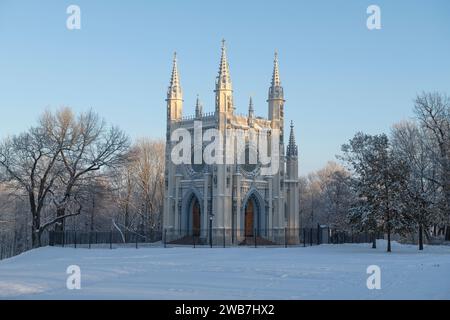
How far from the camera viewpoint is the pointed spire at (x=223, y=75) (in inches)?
1959

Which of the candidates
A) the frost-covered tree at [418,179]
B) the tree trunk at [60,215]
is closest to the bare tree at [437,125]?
the frost-covered tree at [418,179]

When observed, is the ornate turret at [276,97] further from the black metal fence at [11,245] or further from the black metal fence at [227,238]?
the black metal fence at [11,245]

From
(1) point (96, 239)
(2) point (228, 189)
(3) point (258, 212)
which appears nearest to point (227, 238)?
(2) point (228, 189)

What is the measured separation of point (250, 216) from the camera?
52.2m

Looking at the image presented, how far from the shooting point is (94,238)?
4906 cm

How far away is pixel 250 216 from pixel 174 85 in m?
14.2

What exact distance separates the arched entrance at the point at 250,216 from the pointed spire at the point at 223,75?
419 inches

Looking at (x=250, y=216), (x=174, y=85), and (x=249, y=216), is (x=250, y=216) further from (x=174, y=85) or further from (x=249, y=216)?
(x=174, y=85)

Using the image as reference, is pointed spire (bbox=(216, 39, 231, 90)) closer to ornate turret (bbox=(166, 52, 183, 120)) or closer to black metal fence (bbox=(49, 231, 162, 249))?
ornate turret (bbox=(166, 52, 183, 120))

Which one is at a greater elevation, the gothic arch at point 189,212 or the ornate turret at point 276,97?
the ornate turret at point 276,97

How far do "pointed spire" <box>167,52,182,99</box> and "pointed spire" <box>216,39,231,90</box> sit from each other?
5331 millimetres

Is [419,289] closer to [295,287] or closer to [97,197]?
[295,287]

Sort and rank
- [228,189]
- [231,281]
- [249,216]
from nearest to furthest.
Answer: [231,281]
[228,189]
[249,216]
